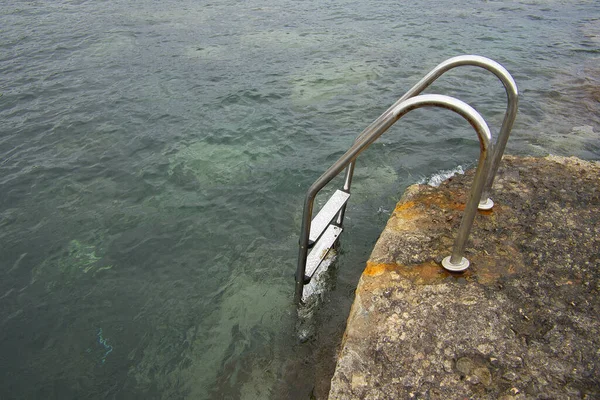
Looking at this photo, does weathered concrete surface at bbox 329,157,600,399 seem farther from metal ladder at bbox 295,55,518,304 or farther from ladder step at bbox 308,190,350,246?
ladder step at bbox 308,190,350,246

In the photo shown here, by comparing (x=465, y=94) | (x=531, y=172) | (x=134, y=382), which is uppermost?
(x=531, y=172)

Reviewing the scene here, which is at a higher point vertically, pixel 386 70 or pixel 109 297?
pixel 386 70

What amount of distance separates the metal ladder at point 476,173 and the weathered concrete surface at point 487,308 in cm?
23

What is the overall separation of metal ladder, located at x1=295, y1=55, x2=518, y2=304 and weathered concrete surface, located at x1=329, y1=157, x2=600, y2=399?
227 millimetres

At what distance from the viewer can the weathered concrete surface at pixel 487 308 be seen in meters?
2.28

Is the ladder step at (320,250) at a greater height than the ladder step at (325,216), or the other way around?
the ladder step at (325,216)

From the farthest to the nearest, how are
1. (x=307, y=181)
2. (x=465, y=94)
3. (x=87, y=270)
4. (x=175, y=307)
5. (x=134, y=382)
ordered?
(x=465, y=94) → (x=307, y=181) → (x=87, y=270) → (x=175, y=307) → (x=134, y=382)

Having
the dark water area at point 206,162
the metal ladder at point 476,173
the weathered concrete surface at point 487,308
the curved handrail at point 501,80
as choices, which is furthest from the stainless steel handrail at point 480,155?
the dark water area at point 206,162

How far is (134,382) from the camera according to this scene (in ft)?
11.7

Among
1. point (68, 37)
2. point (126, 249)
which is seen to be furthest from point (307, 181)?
point (68, 37)

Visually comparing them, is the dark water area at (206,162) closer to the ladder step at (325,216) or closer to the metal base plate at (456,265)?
the ladder step at (325,216)

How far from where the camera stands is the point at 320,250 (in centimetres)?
374

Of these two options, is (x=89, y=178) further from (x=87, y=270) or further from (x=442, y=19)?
(x=442, y=19)

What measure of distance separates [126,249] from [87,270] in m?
0.47
